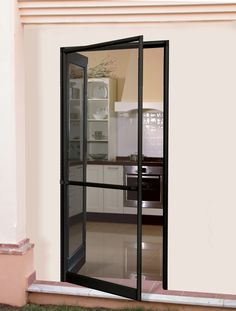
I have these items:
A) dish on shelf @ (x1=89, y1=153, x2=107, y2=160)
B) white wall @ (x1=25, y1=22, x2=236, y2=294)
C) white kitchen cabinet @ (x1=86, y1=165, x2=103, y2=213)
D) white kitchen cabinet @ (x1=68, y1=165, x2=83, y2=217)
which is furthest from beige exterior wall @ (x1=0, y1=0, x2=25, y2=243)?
white kitchen cabinet @ (x1=86, y1=165, x2=103, y2=213)

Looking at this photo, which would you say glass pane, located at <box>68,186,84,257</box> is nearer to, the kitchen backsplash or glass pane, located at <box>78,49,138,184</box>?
glass pane, located at <box>78,49,138,184</box>

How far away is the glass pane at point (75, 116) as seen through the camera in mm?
4449

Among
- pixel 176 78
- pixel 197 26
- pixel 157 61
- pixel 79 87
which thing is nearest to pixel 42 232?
pixel 79 87

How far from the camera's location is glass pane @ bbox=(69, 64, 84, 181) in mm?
4449

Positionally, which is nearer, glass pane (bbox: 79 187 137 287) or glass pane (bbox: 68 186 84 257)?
glass pane (bbox: 68 186 84 257)

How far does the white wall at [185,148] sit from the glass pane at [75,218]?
0.59 feet

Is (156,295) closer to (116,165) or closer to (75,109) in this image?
(75,109)

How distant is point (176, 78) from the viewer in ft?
14.3

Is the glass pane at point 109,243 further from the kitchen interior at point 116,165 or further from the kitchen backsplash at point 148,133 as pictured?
the kitchen backsplash at point 148,133

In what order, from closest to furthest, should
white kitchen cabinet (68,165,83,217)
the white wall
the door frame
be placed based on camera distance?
1. the door frame
2. the white wall
3. white kitchen cabinet (68,165,83,217)

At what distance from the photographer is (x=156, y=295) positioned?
156 inches

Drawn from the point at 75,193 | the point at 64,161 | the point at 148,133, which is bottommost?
the point at 75,193

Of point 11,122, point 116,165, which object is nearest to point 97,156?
point 11,122

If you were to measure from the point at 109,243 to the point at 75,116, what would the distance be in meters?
2.59
